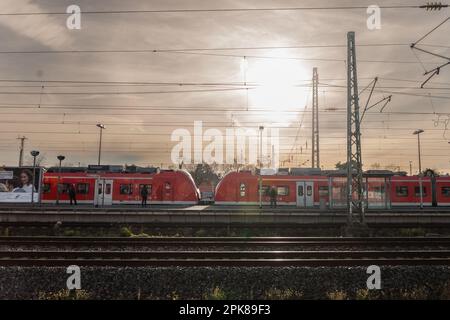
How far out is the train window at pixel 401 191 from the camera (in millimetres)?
32469

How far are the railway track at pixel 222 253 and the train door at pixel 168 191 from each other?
54.7 ft

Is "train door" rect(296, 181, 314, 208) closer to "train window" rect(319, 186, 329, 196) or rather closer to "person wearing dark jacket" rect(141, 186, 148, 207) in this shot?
"train window" rect(319, 186, 329, 196)

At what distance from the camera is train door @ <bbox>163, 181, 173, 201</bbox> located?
104 ft

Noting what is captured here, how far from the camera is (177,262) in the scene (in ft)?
33.4

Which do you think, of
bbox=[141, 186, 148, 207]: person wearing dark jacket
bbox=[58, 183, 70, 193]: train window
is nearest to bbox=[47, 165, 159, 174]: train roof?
bbox=[58, 183, 70, 193]: train window

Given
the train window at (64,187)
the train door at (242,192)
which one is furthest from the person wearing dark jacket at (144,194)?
the train door at (242,192)

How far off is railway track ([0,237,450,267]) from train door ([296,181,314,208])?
15914 millimetres

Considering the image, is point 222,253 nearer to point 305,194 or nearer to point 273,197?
point 273,197

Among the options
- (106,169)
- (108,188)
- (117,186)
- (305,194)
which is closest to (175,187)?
(117,186)

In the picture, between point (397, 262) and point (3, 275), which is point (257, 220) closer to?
point (397, 262)

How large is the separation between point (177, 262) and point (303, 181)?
73.7ft

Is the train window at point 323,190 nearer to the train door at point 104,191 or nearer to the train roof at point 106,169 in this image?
the train roof at point 106,169

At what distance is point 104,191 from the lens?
1246 inches
